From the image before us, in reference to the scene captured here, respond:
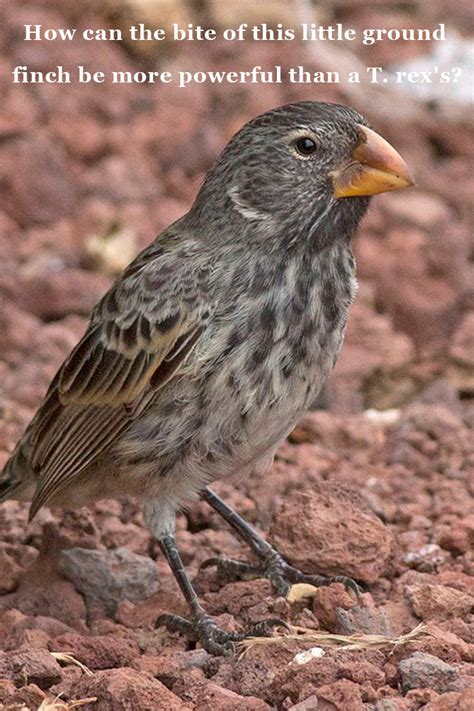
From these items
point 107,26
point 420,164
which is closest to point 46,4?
point 107,26

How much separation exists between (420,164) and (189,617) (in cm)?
506

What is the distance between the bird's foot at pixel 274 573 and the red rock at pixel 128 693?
1.04 m

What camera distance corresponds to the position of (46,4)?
10.8 metres

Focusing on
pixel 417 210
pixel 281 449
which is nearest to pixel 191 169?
pixel 417 210

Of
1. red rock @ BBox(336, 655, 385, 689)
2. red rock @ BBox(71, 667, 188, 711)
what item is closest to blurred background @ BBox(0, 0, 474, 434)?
red rock @ BBox(71, 667, 188, 711)

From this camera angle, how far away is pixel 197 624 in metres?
5.12

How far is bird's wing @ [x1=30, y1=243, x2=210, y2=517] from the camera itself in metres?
5.21

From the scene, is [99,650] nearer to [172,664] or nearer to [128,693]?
[172,664]

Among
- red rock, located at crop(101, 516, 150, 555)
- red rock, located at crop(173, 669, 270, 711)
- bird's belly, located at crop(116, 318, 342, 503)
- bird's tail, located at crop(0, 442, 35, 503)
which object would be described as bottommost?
red rock, located at crop(173, 669, 270, 711)

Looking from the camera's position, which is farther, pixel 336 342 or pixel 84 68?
pixel 84 68

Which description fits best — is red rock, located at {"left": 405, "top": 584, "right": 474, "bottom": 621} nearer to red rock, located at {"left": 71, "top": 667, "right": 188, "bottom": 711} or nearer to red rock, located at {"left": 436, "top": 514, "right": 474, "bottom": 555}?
red rock, located at {"left": 436, "top": 514, "right": 474, "bottom": 555}

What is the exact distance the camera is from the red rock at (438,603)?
16.0 feet

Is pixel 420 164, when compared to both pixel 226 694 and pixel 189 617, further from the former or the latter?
pixel 226 694

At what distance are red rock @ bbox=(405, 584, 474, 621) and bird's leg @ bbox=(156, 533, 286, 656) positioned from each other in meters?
0.43
